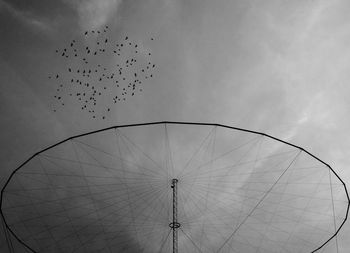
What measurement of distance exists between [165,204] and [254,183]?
13.4 m

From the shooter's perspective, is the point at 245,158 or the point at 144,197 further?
the point at 245,158

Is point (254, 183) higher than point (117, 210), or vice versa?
point (254, 183)

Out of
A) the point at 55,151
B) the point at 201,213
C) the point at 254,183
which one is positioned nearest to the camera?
the point at 201,213

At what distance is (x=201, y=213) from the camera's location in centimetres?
4622

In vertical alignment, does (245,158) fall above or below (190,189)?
above

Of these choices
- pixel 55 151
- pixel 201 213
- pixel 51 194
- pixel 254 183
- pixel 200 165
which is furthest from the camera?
pixel 51 194

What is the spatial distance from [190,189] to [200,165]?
12.3 ft

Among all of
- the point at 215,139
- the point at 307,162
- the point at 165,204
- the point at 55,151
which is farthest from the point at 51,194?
the point at 307,162

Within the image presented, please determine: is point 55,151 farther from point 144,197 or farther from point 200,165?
point 200,165

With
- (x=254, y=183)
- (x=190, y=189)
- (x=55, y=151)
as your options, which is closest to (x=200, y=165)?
(x=190, y=189)

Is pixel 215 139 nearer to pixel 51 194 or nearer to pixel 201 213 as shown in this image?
pixel 201 213

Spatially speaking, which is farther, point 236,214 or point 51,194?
point 51,194

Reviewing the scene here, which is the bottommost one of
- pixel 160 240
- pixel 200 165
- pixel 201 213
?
pixel 160 240

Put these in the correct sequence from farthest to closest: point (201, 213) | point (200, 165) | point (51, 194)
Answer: point (51, 194), point (201, 213), point (200, 165)
